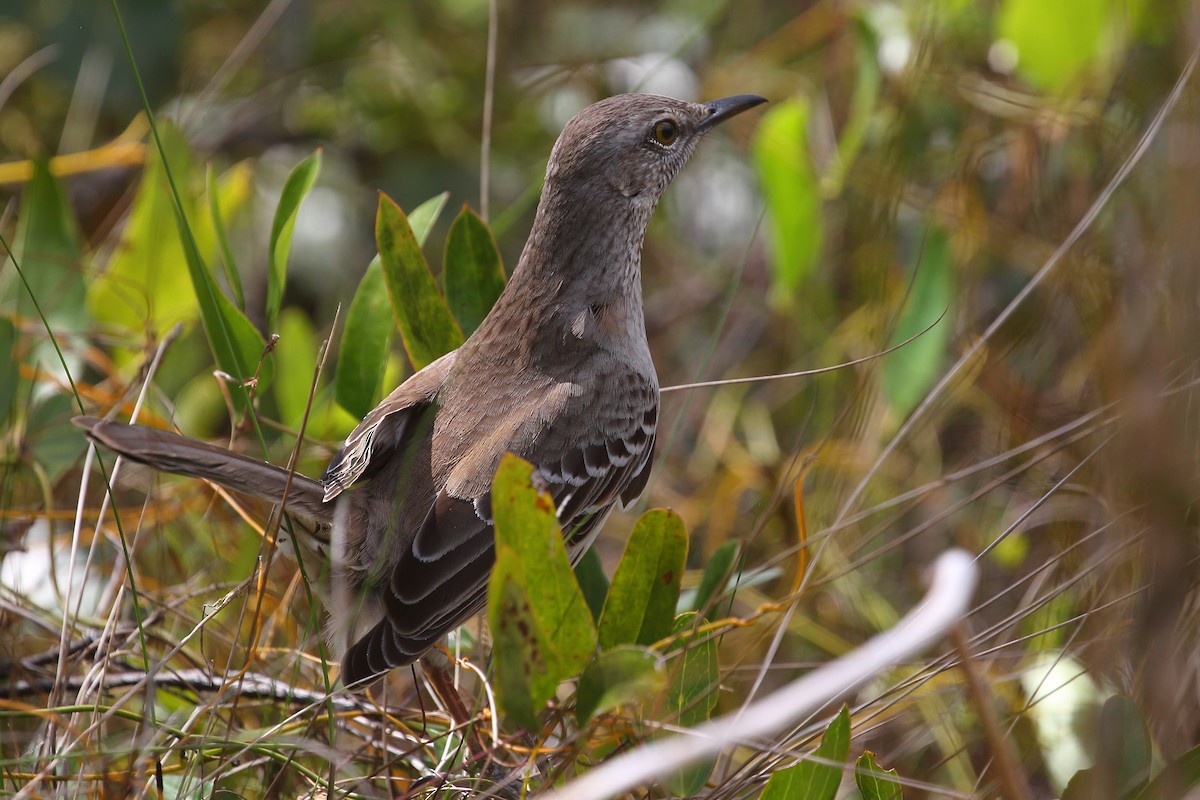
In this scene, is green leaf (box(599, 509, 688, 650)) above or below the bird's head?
below

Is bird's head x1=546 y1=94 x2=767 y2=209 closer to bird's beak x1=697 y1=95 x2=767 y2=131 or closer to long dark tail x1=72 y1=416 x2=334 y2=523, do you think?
bird's beak x1=697 y1=95 x2=767 y2=131

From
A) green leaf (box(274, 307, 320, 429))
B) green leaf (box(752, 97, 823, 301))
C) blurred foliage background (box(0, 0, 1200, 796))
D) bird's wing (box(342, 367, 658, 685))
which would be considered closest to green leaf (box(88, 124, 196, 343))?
blurred foliage background (box(0, 0, 1200, 796))

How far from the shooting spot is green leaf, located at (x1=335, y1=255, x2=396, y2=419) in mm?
3609

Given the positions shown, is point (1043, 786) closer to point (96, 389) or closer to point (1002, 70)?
point (1002, 70)

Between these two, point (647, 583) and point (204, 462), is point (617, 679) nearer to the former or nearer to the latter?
point (647, 583)

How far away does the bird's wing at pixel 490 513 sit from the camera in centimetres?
303

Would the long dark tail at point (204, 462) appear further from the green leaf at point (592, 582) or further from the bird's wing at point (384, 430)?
the green leaf at point (592, 582)

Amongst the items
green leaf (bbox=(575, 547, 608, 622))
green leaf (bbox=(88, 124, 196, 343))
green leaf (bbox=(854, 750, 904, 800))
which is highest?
green leaf (bbox=(88, 124, 196, 343))

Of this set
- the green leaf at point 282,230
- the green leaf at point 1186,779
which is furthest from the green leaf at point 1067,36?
the green leaf at point 1186,779

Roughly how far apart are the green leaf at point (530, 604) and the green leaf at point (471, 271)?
1.42 meters

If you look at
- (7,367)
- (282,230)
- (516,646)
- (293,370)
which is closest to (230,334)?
(282,230)

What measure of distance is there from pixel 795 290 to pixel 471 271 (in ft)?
7.41

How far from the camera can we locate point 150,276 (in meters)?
4.30

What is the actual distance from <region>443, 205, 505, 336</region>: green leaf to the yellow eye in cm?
72
